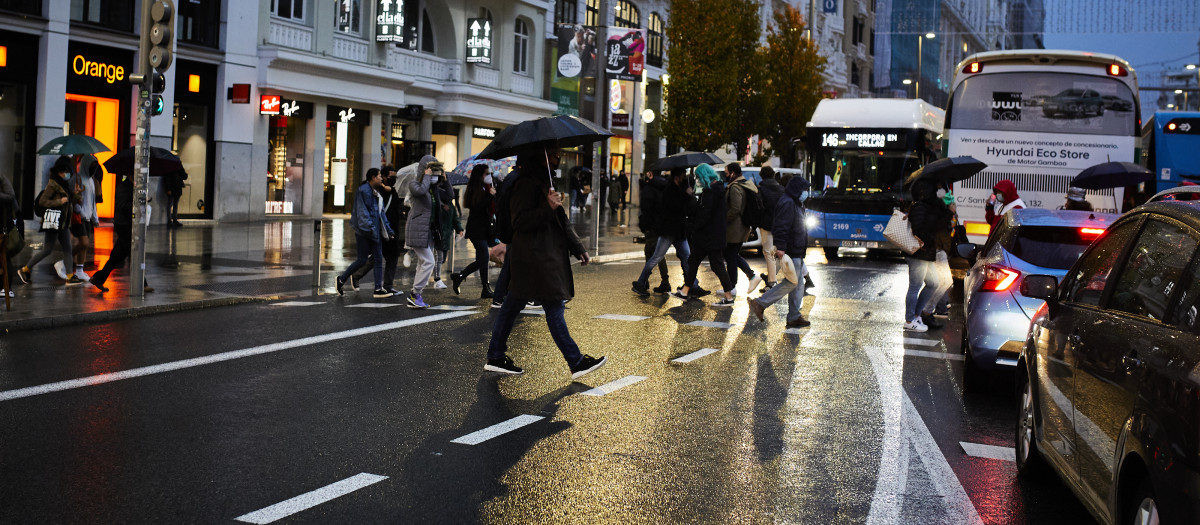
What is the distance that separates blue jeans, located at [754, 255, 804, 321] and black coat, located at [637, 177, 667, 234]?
3.50 metres

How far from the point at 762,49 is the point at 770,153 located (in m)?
4.30

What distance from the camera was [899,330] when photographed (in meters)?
12.6

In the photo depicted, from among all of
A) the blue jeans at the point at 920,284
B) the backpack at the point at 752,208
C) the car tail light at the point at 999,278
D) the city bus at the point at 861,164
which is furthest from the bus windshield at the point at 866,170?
the car tail light at the point at 999,278

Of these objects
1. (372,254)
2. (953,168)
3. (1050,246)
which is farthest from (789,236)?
(372,254)

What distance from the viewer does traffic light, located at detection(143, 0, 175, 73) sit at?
13023 mm

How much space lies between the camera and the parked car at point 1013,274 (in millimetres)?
8484

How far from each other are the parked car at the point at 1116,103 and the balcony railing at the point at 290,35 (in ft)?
64.4

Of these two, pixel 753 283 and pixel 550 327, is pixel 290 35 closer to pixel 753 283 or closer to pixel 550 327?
pixel 753 283

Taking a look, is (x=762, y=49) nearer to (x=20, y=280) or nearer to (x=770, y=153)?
(x=770, y=153)

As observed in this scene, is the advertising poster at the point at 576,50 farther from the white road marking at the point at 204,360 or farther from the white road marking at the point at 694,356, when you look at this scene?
the white road marking at the point at 694,356

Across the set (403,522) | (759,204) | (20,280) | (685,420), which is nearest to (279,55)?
(20,280)

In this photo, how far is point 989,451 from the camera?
6.91 meters

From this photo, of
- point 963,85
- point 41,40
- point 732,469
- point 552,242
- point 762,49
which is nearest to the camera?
point 732,469

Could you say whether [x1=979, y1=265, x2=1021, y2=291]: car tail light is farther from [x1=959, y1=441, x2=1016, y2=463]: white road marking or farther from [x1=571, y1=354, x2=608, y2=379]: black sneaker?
[x1=571, y1=354, x2=608, y2=379]: black sneaker
